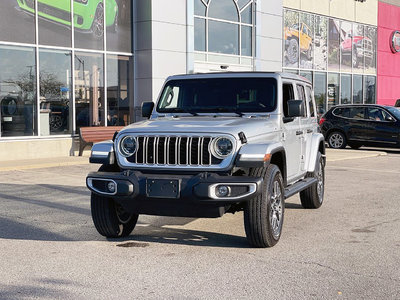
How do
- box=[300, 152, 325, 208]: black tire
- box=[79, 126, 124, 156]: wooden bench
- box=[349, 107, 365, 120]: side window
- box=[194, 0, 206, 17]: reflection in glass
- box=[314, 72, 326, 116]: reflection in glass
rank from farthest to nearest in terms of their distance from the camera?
box=[314, 72, 326, 116]: reflection in glass
box=[194, 0, 206, 17]: reflection in glass
box=[349, 107, 365, 120]: side window
box=[79, 126, 124, 156]: wooden bench
box=[300, 152, 325, 208]: black tire

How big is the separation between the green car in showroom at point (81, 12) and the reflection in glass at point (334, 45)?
1340cm

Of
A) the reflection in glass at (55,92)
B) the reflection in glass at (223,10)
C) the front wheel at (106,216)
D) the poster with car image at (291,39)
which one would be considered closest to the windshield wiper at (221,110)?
the front wheel at (106,216)

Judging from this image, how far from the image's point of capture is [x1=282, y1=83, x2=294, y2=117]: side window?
7.76 m

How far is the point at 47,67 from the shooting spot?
17.7 metres

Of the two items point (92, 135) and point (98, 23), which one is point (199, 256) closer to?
point (92, 135)

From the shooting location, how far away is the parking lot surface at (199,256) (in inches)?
198

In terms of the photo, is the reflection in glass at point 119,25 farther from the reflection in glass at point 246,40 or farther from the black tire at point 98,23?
the reflection in glass at point 246,40

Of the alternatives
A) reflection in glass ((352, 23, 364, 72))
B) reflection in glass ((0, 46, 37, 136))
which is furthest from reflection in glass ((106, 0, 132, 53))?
reflection in glass ((352, 23, 364, 72))

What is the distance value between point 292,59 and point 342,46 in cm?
466

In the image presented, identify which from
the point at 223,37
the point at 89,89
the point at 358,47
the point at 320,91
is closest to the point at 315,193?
the point at 89,89

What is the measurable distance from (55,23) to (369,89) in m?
19.9

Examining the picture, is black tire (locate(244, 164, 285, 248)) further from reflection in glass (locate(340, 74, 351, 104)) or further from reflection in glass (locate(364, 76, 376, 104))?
reflection in glass (locate(364, 76, 376, 104))

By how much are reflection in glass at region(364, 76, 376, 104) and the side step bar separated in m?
25.2

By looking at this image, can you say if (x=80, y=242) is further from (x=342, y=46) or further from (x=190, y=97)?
(x=342, y=46)
